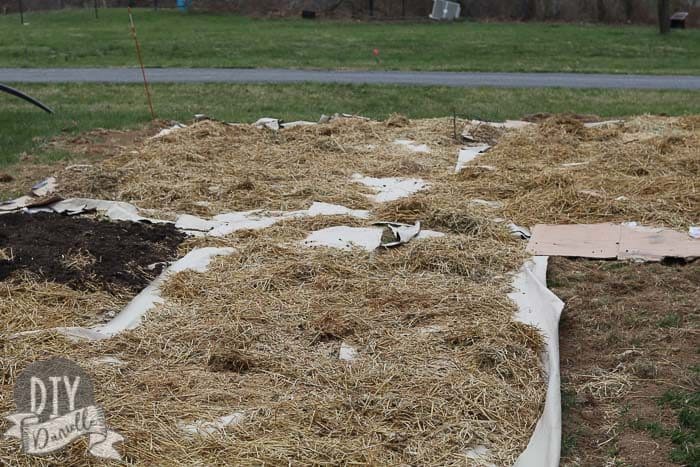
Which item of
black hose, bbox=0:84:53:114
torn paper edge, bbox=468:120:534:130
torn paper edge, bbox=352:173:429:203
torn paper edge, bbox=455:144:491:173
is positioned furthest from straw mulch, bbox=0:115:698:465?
black hose, bbox=0:84:53:114

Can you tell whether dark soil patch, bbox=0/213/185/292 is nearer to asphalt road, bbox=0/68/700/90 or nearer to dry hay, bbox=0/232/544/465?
dry hay, bbox=0/232/544/465

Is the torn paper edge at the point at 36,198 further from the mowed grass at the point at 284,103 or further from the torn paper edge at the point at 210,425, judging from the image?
the torn paper edge at the point at 210,425

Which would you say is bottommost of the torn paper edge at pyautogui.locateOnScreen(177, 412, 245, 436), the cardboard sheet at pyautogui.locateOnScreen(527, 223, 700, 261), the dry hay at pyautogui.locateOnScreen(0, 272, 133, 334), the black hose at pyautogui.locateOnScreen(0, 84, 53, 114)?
the torn paper edge at pyautogui.locateOnScreen(177, 412, 245, 436)

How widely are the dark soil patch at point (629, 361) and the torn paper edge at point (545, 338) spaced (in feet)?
0.36

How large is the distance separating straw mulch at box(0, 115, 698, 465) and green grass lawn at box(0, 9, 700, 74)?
37.0 ft

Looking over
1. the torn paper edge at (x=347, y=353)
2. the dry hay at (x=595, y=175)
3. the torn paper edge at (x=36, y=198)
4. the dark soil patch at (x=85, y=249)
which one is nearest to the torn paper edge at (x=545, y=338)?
the torn paper edge at (x=347, y=353)

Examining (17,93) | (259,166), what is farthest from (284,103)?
(259,166)

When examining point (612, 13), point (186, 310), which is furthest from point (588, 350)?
point (612, 13)

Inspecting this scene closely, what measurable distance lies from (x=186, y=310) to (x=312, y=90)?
33.4 ft

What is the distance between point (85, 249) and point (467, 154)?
452cm

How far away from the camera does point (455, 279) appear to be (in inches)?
212

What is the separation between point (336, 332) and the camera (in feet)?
15.2

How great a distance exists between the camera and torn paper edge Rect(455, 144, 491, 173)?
8.44 m

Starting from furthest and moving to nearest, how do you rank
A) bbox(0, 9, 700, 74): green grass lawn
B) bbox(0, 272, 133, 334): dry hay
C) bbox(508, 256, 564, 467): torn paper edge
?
bbox(0, 9, 700, 74): green grass lawn, bbox(0, 272, 133, 334): dry hay, bbox(508, 256, 564, 467): torn paper edge
